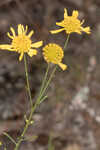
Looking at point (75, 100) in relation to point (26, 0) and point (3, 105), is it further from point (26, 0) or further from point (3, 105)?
point (26, 0)

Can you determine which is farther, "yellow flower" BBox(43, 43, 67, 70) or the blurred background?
the blurred background

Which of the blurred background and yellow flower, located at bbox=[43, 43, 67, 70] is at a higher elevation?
yellow flower, located at bbox=[43, 43, 67, 70]

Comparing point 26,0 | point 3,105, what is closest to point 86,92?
point 3,105

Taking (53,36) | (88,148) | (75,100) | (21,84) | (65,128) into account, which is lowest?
(88,148)

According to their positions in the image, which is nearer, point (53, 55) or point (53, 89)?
point (53, 55)

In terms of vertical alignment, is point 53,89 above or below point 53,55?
below

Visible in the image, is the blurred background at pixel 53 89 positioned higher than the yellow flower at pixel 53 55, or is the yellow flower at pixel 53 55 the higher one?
the yellow flower at pixel 53 55

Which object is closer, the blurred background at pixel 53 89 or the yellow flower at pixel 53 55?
the yellow flower at pixel 53 55

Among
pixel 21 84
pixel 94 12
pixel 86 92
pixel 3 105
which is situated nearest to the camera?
pixel 3 105
